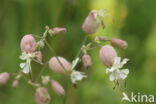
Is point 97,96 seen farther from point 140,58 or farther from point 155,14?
point 155,14

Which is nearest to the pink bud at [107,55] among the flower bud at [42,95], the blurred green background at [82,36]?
the flower bud at [42,95]

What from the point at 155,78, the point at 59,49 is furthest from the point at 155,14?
the point at 59,49

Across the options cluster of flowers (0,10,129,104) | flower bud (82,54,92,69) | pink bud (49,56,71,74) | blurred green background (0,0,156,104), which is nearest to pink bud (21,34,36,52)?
cluster of flowers (0,10,129,104)

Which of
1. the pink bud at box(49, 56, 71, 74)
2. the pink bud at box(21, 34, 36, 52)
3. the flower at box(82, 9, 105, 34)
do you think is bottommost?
the pink bud at box(49, 56, 71, 74)

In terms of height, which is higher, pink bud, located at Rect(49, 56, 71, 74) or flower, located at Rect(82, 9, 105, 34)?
flower, located at Rect(82, 9, 105, 34)

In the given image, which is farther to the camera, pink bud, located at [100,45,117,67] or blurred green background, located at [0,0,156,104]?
blurred green background, located at [0,0,156,104]

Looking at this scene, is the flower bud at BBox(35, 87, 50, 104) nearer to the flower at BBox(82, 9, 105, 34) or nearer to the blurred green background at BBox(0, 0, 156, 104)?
the flower at BBox(82, 9, 105, 34)

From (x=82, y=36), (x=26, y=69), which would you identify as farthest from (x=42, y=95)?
(x=82, y=36)

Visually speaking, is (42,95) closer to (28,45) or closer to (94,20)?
(28,45)
